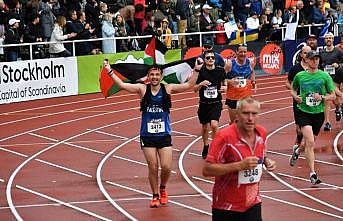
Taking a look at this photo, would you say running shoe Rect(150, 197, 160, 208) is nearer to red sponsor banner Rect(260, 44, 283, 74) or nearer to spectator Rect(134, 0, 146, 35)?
spectator Rect(134, 0, 146, 35)

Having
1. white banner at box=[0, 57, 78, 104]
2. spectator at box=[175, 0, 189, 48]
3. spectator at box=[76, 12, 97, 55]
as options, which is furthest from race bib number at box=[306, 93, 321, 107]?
spectator at box=[175, 0, 189, 48]

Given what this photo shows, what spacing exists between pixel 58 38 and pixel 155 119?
42.9ft

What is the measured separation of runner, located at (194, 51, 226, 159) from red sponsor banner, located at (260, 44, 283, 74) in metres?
15.4

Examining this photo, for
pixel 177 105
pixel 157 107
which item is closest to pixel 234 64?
pixel 157 107

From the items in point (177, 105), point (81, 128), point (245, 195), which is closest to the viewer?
point (245, 195)

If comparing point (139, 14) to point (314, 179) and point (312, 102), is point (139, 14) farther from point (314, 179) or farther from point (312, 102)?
point (314, 179)

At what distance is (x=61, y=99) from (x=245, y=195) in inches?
699

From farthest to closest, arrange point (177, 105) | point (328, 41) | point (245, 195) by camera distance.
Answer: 1. point (177, 105)
2. point (328, 41)
3. point (245, 195)

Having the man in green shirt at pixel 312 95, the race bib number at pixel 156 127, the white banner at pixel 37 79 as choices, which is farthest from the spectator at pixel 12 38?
the race bib number at pixel 156 127

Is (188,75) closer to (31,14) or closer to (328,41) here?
(328,41)

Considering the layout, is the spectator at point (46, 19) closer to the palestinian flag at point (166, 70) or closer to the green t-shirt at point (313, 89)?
the palestinian flag at point (166, 70)

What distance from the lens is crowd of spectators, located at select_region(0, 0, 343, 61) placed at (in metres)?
24.6

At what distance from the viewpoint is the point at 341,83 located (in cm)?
1961

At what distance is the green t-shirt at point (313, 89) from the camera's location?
44.8 feet
